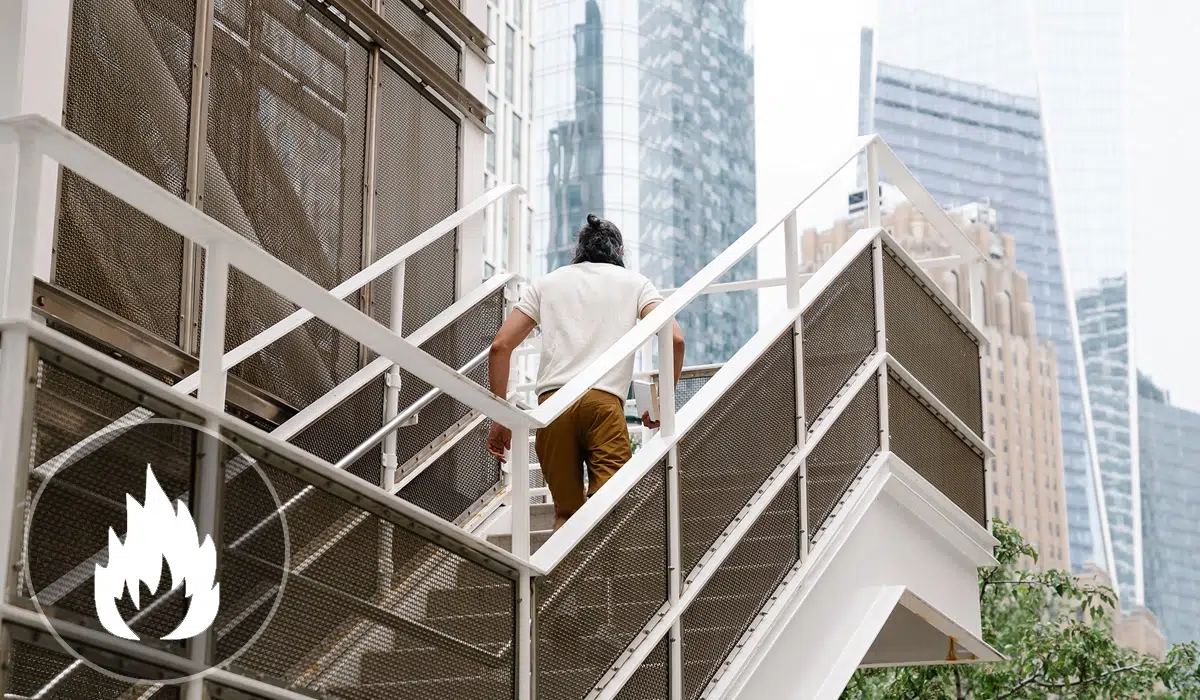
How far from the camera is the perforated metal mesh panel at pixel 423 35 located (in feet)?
24.6

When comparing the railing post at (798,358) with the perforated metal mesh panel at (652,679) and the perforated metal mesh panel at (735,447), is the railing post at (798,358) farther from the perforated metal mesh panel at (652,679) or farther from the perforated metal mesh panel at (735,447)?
the perforated metal mesh panel at (652,679)

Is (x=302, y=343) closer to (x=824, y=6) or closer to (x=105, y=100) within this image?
(x=105, y=100)

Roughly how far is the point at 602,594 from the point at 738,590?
91 cm

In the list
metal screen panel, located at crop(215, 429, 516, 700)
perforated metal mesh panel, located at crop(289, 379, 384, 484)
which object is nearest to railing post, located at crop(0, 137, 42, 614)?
metal screen panel, located at crop(215, 429, 516, 700)

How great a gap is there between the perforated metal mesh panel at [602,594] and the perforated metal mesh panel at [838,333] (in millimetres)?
1344

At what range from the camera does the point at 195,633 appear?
308 cm

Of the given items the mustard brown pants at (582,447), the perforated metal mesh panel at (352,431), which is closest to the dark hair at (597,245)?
the mustard brown pants at (582,447)

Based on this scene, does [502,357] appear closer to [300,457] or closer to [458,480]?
[458,480]

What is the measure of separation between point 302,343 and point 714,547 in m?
2.13

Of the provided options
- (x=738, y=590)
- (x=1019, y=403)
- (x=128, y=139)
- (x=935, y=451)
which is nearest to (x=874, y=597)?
(x=935, y=451)

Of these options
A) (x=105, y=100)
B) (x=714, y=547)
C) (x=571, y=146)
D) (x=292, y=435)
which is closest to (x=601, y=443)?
(x=714, y=547)

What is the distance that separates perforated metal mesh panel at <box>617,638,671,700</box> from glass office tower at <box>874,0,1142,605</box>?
102 metres

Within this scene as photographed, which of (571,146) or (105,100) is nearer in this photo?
(105,100)

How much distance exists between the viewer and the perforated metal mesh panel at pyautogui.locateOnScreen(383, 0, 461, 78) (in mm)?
7484
